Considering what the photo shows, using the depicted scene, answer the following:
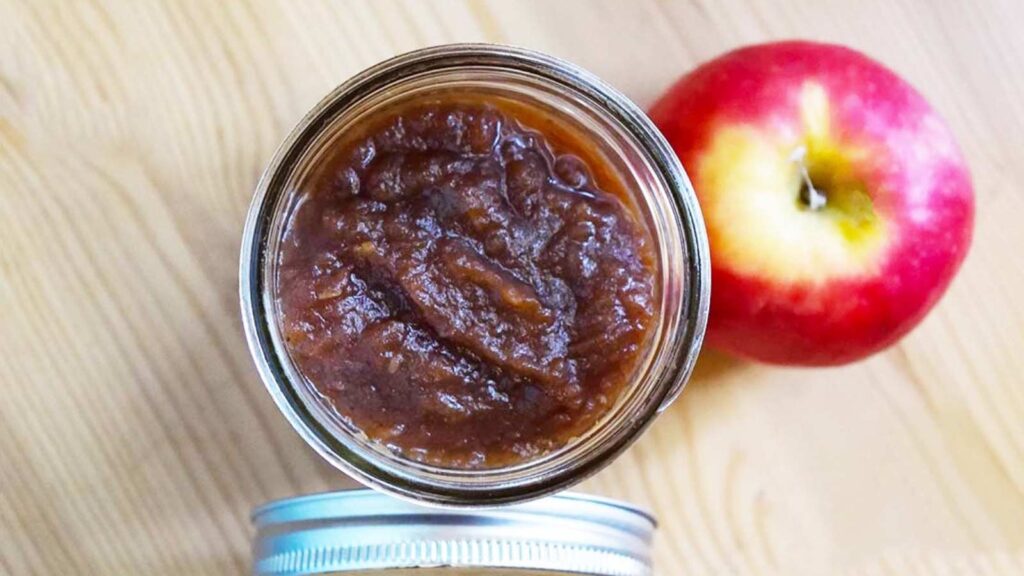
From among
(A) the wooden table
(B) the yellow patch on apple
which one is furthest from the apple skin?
(A) the wooden table

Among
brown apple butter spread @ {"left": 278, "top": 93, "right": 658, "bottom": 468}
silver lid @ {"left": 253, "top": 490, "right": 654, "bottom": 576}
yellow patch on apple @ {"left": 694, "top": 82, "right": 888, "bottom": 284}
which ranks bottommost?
silver lid @ {"left": 253, "top": 490, "right": 654, "bottom": 576}

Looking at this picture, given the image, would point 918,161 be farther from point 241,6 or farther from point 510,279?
point 241,6

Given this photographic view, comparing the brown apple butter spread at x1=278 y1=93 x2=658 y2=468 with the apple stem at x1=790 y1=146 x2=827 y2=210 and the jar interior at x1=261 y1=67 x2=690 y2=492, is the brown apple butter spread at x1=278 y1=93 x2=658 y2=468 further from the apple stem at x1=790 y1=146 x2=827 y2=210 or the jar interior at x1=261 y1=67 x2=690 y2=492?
Result: the apple stem at x1=790 y1=146 x2=827 y2=210

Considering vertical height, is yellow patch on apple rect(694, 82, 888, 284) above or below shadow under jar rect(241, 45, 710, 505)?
above

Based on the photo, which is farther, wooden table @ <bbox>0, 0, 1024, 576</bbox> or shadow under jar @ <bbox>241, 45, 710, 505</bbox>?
wooden table @ <bbox>0, 0, 1024, 576</bbox>

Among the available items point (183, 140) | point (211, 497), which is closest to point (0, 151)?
point (183, 140)

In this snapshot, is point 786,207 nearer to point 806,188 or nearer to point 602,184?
point 806,188
